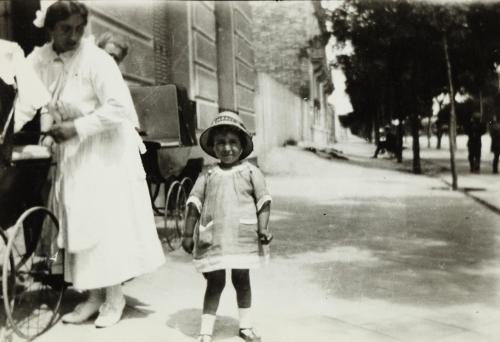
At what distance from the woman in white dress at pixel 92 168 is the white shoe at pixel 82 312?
13 millimetres

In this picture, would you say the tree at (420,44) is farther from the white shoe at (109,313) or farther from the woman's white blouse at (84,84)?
the white shoe at (109,313)

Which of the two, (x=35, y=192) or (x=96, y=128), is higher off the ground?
(x=96, y=128)

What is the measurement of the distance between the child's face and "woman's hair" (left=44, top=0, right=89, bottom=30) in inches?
43.7

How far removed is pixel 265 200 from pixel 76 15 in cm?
155

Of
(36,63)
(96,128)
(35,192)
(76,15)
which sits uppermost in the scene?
(76,15)

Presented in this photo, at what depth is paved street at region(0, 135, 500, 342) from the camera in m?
3.89

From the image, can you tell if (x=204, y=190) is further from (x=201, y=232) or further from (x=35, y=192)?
(x=35, y=192)

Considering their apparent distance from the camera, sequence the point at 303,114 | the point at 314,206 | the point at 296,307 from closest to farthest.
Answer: the point at 296,307
the point at 314,206
the point at 303,114

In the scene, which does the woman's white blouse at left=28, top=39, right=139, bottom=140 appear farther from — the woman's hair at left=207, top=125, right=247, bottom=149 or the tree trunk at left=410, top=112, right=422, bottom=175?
the tree trunk at left=410, top=112, right=422, bottom=175

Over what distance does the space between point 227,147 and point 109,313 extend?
4.36ft

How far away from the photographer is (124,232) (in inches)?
153

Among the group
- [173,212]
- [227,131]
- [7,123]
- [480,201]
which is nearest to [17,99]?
[7,123]

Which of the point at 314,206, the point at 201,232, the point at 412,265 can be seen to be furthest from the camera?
the point at 314,206

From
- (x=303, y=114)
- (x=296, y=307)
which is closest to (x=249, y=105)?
(x=296, y=307)
